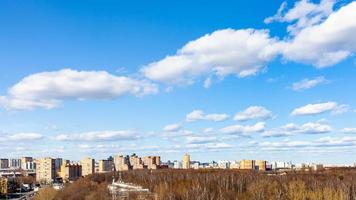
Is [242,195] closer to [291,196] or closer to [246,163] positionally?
[291,196]

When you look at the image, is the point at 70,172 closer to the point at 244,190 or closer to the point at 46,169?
the point at 46,169

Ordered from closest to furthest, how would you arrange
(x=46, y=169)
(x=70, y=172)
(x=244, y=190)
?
(x=244, y=190) → (x=70, y=172) → (x=46, y=169)

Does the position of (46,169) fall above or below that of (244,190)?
above

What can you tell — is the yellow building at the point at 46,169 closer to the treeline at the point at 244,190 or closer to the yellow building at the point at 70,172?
the yellow building at the point at 70,172

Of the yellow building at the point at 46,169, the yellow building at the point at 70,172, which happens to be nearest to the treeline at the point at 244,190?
the yellow building at the point at 70,172

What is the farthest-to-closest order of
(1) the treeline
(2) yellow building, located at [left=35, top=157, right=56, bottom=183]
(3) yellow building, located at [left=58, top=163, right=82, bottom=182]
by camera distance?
(2) yellow building, located at [left=35, top=157, right=56, bottom=183], (3) yellow building, located at [left=58, top=163, right=82, bottom=182], (1) the treeline

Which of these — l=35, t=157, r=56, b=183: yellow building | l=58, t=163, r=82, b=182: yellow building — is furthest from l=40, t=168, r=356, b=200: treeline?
l=35, t=157, r=56, b=183: yellow building

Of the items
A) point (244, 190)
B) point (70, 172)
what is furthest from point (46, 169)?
point (244, 190)

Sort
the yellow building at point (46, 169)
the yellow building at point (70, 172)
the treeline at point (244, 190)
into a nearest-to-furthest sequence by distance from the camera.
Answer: the treeline at point (244, 190), the yellow building at point (70, 172), the yellow building at point (46, 169)

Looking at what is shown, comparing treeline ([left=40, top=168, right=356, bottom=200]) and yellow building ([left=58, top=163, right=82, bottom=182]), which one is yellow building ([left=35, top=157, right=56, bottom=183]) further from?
treeline ([left=40, top=168, right=356, bottom=200])

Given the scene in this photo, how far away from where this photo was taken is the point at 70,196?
9706 cm

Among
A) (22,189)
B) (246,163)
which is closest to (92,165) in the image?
(22,189)

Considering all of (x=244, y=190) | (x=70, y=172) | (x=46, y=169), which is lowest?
(x=70, y=172)

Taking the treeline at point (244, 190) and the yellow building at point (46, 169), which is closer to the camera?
the treeline at point (244, 190)
